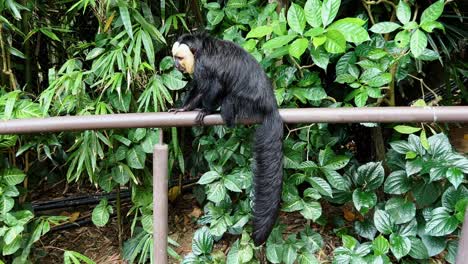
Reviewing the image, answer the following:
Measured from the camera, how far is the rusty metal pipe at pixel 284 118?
0.89m

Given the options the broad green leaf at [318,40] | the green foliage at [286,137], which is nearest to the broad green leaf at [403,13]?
the green foliage at [286,137]

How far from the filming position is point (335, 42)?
1120mm

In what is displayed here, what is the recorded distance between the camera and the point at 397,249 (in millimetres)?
1237

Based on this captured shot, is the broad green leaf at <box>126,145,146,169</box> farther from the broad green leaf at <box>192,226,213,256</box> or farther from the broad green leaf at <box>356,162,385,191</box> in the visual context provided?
the broad green leaf at <box>356,162,385,191</box>

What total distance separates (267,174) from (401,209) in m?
0.45

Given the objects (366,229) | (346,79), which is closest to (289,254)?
(366,229)

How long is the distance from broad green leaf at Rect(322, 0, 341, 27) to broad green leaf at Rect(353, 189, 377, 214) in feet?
1.79

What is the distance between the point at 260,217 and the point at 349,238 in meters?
0.39

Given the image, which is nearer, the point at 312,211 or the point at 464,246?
the point at 464,246

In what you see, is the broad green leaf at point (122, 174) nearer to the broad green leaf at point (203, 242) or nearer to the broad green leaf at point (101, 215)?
the broad green leaf at point (101, 215)

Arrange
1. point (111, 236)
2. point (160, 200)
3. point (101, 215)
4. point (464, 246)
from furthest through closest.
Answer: point (111, 236)
point (101, 215)
point (160, 200)
point (464, 246)

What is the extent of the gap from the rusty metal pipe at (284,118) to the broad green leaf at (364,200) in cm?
47

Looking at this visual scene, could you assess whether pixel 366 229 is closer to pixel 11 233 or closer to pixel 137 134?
pixel 137 134

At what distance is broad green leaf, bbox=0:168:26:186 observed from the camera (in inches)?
59.6
